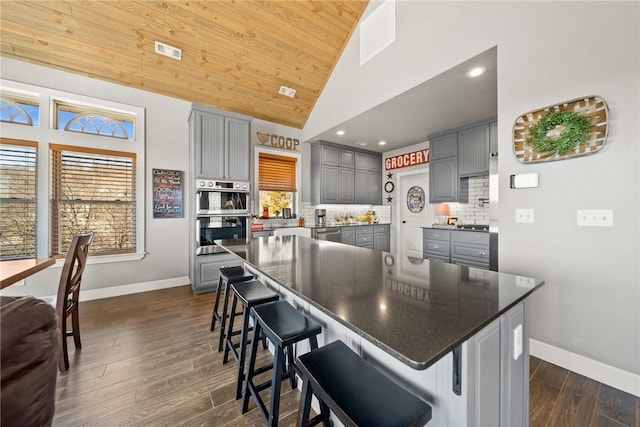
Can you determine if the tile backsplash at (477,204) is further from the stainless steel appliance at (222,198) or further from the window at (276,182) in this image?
the stainless steel appliance at (222,198)

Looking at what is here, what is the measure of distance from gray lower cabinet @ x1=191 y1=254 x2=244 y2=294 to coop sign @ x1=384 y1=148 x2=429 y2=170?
4.12 metres

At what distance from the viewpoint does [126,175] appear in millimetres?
3523

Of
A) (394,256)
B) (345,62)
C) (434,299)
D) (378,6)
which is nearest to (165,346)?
(394,256)

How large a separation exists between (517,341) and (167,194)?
4.32 metres

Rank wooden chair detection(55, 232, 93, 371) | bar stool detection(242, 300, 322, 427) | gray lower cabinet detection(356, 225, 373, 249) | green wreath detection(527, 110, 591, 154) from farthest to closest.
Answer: gray lower cabinet detection(356, 225, 373, 249), wooden chair detection(55, 232, 93, 371), green wreath detection(527, 110, 591, 154), bar stool detection(242, 300, 322, 427)

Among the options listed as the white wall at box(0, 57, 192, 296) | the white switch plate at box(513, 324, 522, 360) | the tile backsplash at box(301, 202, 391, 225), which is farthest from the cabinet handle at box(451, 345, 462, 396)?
the tile backsplash at box(301, 202, 391, 225)

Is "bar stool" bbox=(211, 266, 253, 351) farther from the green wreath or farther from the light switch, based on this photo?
the green wreath

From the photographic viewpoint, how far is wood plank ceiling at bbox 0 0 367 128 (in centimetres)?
274

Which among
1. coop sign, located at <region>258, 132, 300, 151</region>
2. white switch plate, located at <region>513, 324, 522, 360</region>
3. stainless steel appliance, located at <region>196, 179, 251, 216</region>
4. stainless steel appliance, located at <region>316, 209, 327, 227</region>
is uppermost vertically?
coop sign, located at <region>258, 132, 300, 151</region>

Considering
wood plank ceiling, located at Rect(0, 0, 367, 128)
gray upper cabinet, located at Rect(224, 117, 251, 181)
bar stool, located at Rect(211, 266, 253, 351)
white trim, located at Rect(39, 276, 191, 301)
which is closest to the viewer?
bar stool, located at Rect(211, 266, 253, 351)

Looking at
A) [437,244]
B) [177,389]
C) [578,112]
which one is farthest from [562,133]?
[177,389]

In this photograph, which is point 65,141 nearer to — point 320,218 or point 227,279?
point 227,279

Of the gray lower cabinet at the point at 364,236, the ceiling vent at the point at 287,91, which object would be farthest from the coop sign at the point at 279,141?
the gray lower cabinet at the point at 364,236

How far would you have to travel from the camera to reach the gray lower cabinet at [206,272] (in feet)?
11.5
